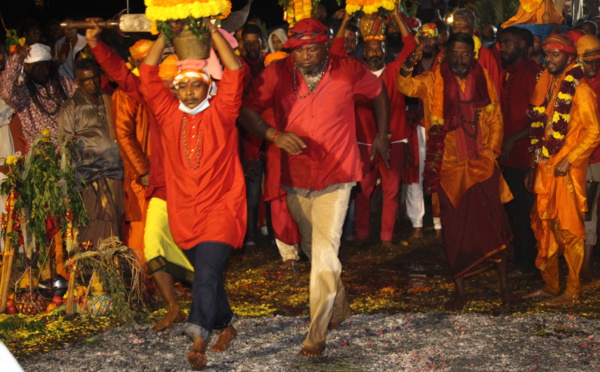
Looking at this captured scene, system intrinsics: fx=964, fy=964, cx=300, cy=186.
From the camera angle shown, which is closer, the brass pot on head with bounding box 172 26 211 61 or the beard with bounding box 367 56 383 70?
the brass pot on head with bounding box 172 26 211 61

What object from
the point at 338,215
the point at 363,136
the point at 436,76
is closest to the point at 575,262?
the point at 436,76

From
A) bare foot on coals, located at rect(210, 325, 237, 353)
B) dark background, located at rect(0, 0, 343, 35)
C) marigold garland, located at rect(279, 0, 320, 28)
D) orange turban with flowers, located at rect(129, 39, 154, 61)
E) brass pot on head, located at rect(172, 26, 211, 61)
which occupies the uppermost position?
dark background, located at rect(0, 0, 343, 35)

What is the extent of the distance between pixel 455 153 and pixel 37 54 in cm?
494

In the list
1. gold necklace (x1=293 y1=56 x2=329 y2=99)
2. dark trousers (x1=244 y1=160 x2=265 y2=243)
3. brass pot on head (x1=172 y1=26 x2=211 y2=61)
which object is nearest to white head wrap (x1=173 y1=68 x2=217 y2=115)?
brass pot on head (x1=172 y1=26 x2=211 y2=61)

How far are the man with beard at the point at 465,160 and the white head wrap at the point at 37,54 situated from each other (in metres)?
4.30

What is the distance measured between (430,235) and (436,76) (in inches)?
165

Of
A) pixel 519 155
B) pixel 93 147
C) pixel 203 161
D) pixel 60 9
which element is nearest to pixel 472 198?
pixel 519 155

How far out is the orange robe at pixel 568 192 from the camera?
878 cm

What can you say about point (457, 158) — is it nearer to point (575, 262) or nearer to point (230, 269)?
point (575, 262)

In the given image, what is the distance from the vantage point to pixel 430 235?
12.9m

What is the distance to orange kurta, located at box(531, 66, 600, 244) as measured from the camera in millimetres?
8766

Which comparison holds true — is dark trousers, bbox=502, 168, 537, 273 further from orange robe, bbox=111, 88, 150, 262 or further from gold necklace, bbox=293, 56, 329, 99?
orange robe, bbox=111, 88, 150, 262

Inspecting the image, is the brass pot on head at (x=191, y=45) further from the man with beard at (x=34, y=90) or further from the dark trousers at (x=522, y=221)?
the dark trousers at (x=522, y=221)

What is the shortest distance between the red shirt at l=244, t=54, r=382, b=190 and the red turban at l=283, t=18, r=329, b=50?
234 millimetres
